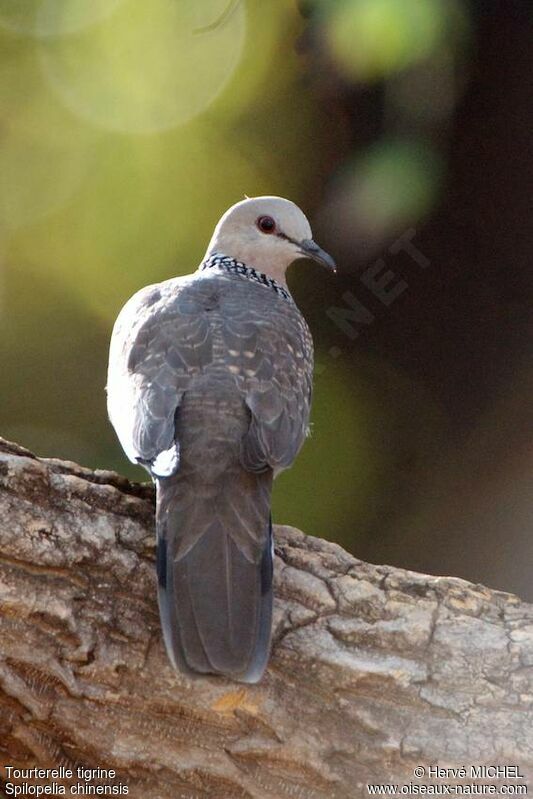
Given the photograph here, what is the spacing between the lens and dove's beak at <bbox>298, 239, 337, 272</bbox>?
4281mm

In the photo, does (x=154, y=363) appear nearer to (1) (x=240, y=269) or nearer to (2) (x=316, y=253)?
(1) (x=240, y=269)

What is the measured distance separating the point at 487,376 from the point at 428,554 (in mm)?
766

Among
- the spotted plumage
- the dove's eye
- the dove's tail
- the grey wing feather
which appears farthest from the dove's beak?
the dove's tail

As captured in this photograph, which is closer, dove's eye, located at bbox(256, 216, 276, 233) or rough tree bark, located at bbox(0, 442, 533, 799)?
rough tree bark, located at bbox(0, 442, 533, 799)

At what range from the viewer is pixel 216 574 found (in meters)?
2.88

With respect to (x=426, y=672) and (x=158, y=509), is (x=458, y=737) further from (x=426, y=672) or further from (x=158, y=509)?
(x=158, y=509)

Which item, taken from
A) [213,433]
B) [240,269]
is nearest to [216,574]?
[213,433]

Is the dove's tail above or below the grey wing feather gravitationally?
below

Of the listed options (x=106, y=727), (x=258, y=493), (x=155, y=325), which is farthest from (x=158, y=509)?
(x=155, y=325)

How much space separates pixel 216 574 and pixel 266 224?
1919 millimetres

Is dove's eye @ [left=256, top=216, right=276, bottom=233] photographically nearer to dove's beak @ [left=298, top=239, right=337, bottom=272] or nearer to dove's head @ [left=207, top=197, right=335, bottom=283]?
dove's head @ [left=207, top=197, right=335, bottom=283]

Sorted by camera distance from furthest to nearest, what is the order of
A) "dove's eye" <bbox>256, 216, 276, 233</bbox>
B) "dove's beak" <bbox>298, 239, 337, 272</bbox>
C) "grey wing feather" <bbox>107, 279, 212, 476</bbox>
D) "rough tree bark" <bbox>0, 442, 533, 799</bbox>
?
"dove's eye" <bbox>256, 216, 276, 233</bbox>, "dove's beak" <bbox>298, 239, 337, 272</bbox>, "grey wing feather" <bbox>107, 279, 212, 476</bbox>, "rough tree bark" <bbox>0, 442, 533, 799</bbox>

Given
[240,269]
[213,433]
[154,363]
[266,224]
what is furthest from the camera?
[266,224]

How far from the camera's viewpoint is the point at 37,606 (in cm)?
277
